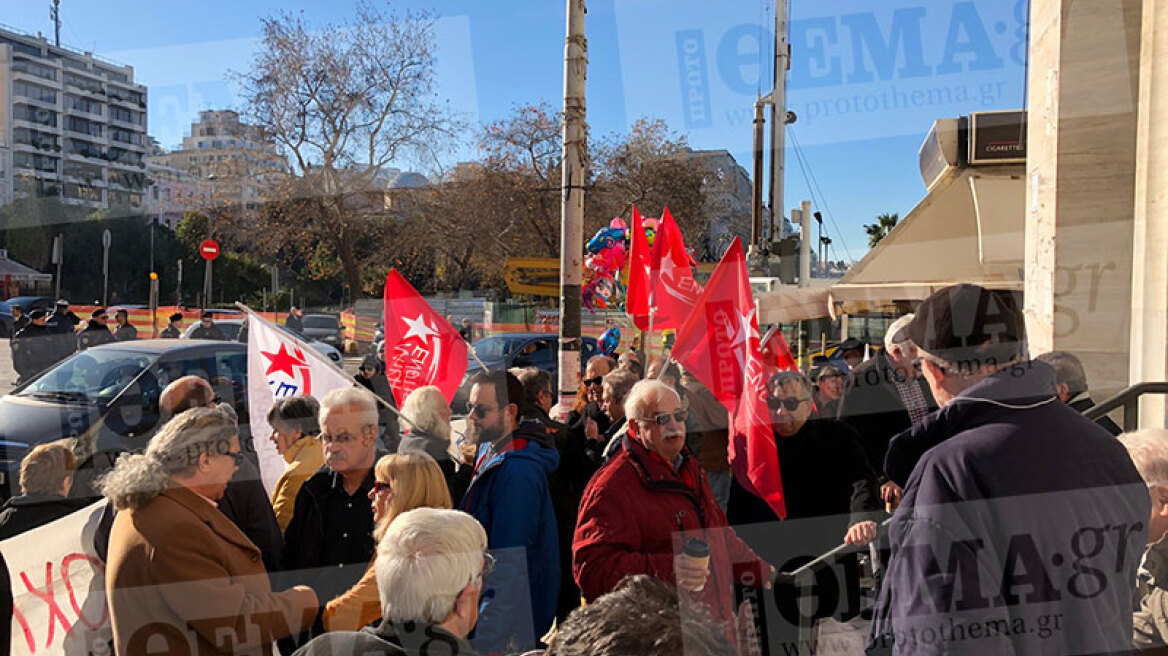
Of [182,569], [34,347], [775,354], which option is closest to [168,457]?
[182,569]

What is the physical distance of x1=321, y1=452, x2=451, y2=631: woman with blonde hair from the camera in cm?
288

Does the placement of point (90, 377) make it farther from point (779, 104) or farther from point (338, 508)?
point (779, 104)

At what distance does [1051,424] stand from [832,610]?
8.07 feet

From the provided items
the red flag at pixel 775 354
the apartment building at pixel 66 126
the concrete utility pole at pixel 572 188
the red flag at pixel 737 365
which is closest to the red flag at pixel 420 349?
the concrete utility pole at pixel 572 188

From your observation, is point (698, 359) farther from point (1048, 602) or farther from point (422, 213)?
point (422, 213)

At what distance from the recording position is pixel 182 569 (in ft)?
8.31

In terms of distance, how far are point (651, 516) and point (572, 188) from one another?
174 inches

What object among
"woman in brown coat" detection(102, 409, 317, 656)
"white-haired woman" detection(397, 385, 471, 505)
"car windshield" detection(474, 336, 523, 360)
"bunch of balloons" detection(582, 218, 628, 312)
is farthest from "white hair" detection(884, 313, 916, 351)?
"car windshield" detection(474, 336, 523, 360)

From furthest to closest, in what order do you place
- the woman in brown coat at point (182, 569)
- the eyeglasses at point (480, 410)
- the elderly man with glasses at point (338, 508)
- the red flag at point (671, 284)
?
the red flag at point (671, 284) → the eyeglasses at point (480, 410) → the elderly man with glasses at point (338, 508) → the woman in brown coat at point (182, 569)

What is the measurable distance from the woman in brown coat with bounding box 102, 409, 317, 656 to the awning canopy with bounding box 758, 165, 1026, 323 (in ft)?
29.5

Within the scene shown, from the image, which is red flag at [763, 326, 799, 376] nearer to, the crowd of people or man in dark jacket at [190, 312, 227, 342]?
the crowd of people

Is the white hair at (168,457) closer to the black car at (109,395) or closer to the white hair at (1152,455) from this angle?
the white hair at (1152,455)

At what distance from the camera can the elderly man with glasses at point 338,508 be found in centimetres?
336

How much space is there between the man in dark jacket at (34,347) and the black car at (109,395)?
486cm
